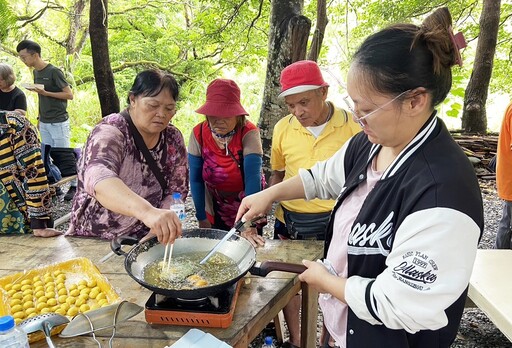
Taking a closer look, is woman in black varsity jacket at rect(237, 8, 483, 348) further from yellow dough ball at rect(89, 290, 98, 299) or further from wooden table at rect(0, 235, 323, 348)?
yellow dough ball at rect(89, 290, 98, 299)

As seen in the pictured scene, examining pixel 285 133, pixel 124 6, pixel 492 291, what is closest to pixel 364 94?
pixel 285 133

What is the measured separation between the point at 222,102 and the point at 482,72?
736 cm

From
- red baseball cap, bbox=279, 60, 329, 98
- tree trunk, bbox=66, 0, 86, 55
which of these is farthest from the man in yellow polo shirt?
tree trunk, bbox=66, 0, 86, 55

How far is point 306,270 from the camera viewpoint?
4.66 ft

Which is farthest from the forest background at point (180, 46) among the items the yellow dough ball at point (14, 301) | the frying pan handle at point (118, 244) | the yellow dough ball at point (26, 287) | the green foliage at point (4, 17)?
the yellow dough ball at point (14, 301)

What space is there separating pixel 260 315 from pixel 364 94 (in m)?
0.98

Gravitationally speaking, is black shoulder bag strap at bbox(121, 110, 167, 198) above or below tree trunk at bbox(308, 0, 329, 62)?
below

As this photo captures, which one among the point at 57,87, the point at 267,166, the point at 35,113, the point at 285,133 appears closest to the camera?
the point at 285,133

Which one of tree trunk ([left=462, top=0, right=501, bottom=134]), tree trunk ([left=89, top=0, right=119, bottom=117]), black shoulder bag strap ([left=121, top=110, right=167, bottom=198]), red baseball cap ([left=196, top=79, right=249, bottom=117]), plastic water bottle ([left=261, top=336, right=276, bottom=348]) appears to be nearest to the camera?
black shoulder bag strap ([left=121, top=110, right=167, bottom=198])

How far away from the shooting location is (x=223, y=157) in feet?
9.14

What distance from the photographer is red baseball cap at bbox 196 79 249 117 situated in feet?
8.61

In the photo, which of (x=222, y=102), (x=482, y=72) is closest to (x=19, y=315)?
(x=222, y=102)

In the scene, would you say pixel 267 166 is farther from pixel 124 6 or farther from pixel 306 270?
pixel 124 6

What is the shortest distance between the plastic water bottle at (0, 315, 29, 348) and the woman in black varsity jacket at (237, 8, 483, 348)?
0.96 metres
